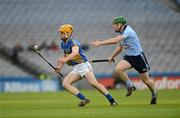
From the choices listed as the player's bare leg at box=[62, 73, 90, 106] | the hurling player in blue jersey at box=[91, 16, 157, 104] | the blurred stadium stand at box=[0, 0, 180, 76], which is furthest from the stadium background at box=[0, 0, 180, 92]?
the player's bare leg at box=[62, 73, 90, 106]

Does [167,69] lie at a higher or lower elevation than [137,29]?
lower

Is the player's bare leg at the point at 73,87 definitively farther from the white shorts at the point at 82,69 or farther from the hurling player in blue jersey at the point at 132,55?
the hurling player in blue jersey at the point at 132,55

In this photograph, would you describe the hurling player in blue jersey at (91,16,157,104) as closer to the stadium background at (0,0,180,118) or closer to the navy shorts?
the navy shorts

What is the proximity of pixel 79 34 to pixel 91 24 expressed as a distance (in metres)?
1.26

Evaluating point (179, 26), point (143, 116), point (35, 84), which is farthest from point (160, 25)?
point (143, 116)

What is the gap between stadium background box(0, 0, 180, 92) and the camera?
37.2 metres

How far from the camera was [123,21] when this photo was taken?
62.2 feet

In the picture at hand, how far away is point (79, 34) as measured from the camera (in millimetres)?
41844

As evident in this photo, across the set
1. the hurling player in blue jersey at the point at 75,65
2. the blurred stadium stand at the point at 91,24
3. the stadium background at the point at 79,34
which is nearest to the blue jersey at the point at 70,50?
the hurling player in blue jersey at the point at 75,65

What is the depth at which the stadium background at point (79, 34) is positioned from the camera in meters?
37.2

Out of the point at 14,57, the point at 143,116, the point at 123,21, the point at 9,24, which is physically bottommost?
the point at 143,116

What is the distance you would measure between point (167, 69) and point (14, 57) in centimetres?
929

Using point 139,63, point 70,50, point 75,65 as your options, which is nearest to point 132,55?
point 139,63

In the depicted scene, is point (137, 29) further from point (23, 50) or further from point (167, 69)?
point (23, 50)
